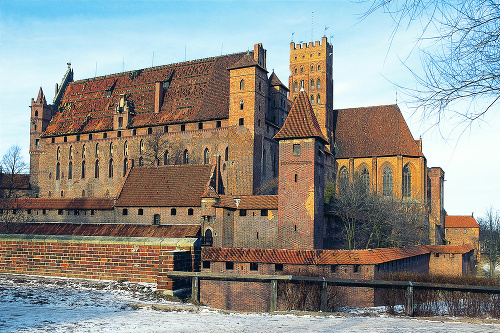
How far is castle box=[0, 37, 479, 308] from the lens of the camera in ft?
106

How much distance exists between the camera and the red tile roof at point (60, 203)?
39.6 m

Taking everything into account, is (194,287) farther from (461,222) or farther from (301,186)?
(461,222)

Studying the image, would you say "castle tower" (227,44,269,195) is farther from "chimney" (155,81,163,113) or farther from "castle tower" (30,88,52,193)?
"castle tower" (30,88,52,193)

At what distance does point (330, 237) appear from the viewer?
3612cm

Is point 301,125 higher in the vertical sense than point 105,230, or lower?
higher

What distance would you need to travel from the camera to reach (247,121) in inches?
1795

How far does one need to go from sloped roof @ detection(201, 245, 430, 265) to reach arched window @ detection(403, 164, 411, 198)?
29971 millimetres

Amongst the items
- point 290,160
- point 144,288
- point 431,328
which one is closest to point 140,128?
point 290,160

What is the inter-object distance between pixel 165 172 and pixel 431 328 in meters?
32.9

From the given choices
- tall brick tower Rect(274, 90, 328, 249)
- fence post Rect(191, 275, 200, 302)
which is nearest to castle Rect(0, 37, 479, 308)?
tall brick tower Rect(274, 90, 328, 249)

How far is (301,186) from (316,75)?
3903 centimetres

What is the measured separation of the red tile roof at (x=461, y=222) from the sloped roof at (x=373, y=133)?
25099mm

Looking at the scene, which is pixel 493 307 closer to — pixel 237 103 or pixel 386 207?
pixel 386 207

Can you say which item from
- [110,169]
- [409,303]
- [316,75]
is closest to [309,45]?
[316,75]
